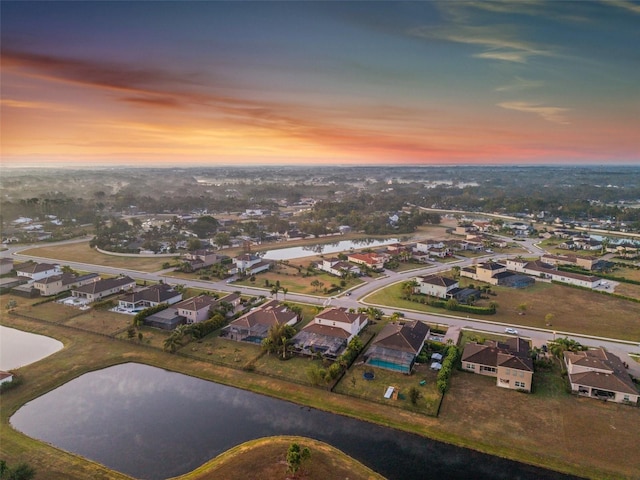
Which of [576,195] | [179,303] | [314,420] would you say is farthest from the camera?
[576,195]

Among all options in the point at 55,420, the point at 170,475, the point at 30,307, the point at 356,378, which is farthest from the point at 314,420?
the point at 30,307

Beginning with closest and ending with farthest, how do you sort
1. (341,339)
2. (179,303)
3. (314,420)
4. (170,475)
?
(170,475)
(314,420)
(341,339)
(179,303)

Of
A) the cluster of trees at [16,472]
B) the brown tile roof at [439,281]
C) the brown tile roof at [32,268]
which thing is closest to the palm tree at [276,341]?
the cluster of trees at [16,472]

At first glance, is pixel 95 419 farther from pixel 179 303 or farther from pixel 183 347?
pixel 179 303

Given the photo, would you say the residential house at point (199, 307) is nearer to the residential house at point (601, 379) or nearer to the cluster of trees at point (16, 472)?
the cluster of trees at point (16, 472)

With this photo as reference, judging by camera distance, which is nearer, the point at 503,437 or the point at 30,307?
the point at 503,437

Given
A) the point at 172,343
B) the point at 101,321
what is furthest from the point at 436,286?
the point at 101,321
